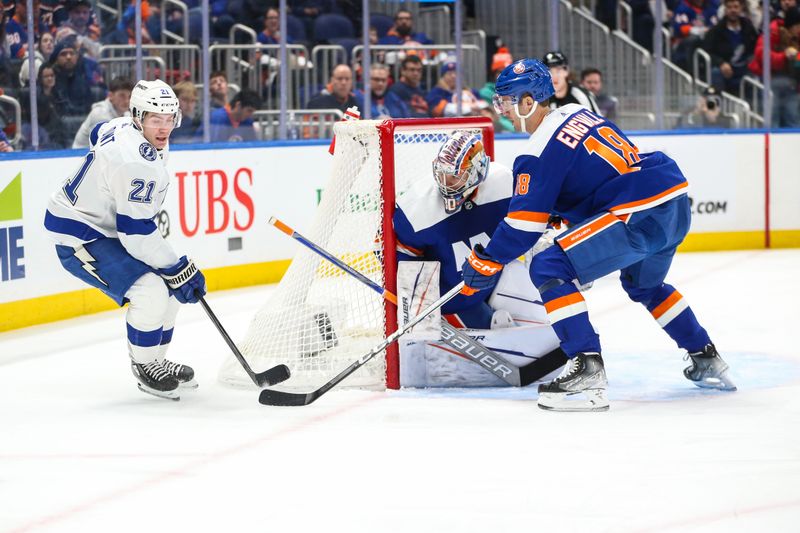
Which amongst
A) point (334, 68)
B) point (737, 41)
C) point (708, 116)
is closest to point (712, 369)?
point (334, 68)

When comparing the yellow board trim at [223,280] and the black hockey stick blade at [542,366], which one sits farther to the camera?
the yellow board trim at [223,280]

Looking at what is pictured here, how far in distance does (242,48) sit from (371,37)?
2.83 feet

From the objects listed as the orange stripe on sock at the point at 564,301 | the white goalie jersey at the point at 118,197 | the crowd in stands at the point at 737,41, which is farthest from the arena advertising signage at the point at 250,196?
the orange stripe on sock at the point at 564,301

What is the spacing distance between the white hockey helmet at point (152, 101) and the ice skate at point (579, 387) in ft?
4.76

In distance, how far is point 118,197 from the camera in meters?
3.89

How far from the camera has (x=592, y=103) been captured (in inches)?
274

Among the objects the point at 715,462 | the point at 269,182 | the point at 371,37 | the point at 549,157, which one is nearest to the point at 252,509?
the point at 715,462

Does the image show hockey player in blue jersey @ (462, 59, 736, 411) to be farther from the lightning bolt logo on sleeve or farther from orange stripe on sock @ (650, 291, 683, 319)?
the lightning bolt logo on sleeve

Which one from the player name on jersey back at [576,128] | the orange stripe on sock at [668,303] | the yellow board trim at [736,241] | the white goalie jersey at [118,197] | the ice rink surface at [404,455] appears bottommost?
the ice rink surface at [404,455]

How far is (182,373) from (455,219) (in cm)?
105

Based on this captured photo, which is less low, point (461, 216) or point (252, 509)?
point (461, 216)

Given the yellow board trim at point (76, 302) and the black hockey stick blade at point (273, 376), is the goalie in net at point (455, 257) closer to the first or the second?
the black hockey stick blade at point (273, 376)

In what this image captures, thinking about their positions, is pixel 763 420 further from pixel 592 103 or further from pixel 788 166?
pixel 788 166

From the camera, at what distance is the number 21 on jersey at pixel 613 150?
376 centimetres
